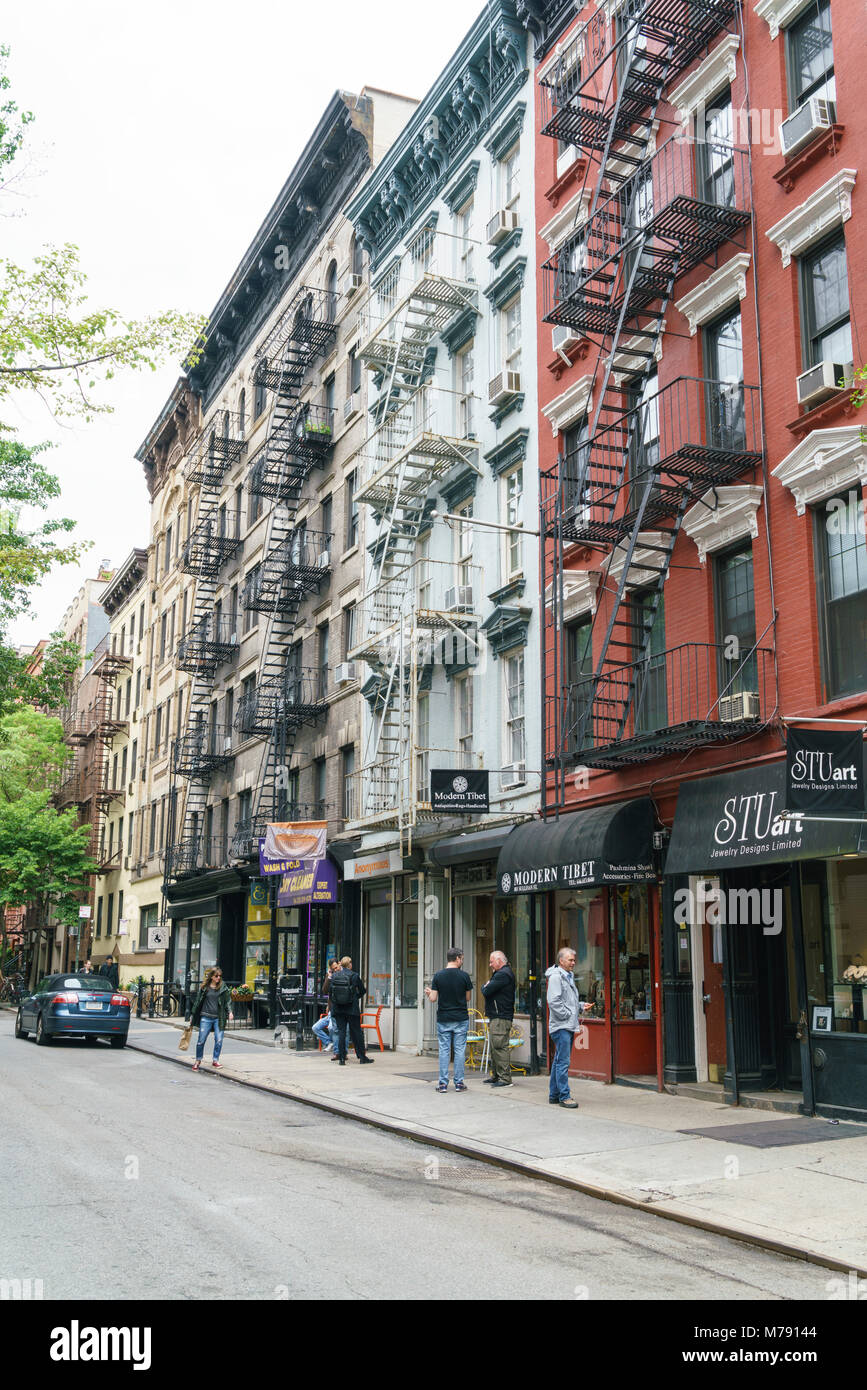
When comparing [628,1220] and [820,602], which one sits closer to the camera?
[628,1220]

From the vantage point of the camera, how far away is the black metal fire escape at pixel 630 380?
1570 cm

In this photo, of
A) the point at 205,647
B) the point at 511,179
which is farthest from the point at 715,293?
the point at 205,647

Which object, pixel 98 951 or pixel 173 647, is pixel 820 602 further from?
pixel 98 951

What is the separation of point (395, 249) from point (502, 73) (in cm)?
542

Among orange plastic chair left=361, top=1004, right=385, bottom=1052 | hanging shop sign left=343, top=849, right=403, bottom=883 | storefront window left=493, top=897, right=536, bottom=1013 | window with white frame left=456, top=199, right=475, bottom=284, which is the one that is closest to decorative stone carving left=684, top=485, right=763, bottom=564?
storefront window left=493, top=897, right=536, bottom=1013

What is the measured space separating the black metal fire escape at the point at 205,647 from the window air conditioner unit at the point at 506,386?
17.6m

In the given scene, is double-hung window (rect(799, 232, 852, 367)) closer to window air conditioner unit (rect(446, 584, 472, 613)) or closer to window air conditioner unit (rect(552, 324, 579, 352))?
window air conditioner unit (rect(552, 324, 579, 352))

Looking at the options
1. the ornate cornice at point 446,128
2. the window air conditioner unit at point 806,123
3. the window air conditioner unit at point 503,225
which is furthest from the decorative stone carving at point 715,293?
the ornate cornice at point 446,128

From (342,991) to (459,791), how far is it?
149 inches

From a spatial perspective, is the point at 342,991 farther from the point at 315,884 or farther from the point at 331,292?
the point at 331,292

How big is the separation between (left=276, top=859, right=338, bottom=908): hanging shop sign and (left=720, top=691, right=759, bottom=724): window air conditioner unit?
1366 centimetres

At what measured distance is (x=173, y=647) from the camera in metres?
46.2

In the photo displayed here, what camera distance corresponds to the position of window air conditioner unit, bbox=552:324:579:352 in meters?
19.7
